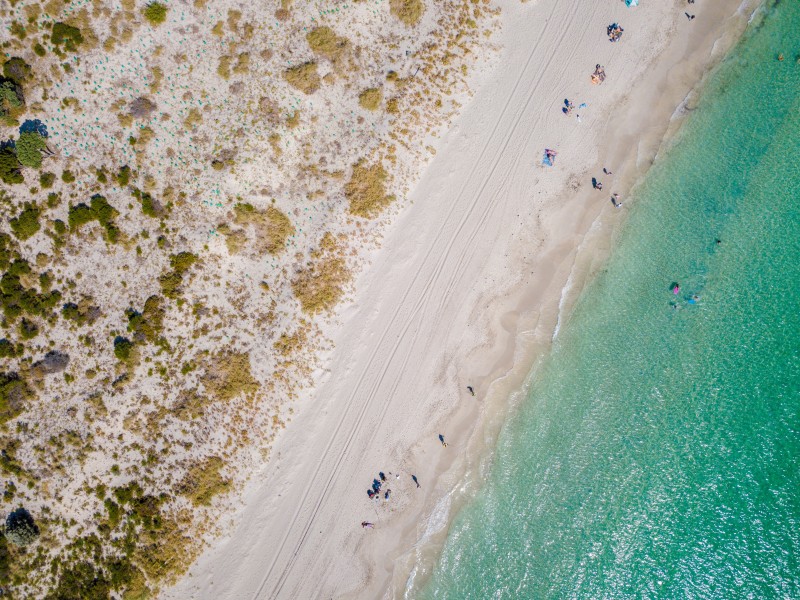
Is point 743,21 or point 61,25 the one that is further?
point 743,21

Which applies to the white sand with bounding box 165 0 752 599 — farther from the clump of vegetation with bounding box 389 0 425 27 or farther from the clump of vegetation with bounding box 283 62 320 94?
the clump of vegetation with bounding box 283 62 320 94

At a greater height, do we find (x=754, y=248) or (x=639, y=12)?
(x=639, y=12)

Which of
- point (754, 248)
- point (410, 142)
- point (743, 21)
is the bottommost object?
point (410, 142)

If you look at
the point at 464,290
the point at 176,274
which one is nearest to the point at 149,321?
the point at 176,274

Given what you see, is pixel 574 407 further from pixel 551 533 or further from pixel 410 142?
pixel 410 142

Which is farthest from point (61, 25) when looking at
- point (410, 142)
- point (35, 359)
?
point (410, 142)

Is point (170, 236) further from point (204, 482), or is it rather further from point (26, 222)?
point (204, 482)

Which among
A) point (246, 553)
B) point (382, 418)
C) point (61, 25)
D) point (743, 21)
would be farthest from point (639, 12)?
point (246, 553)

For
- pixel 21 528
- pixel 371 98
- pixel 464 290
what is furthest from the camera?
pixel 464 290

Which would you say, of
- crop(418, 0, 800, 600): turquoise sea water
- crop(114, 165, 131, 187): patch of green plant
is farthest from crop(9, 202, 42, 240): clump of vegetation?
crop(418, 0, 800, 600): turquoise sea water
